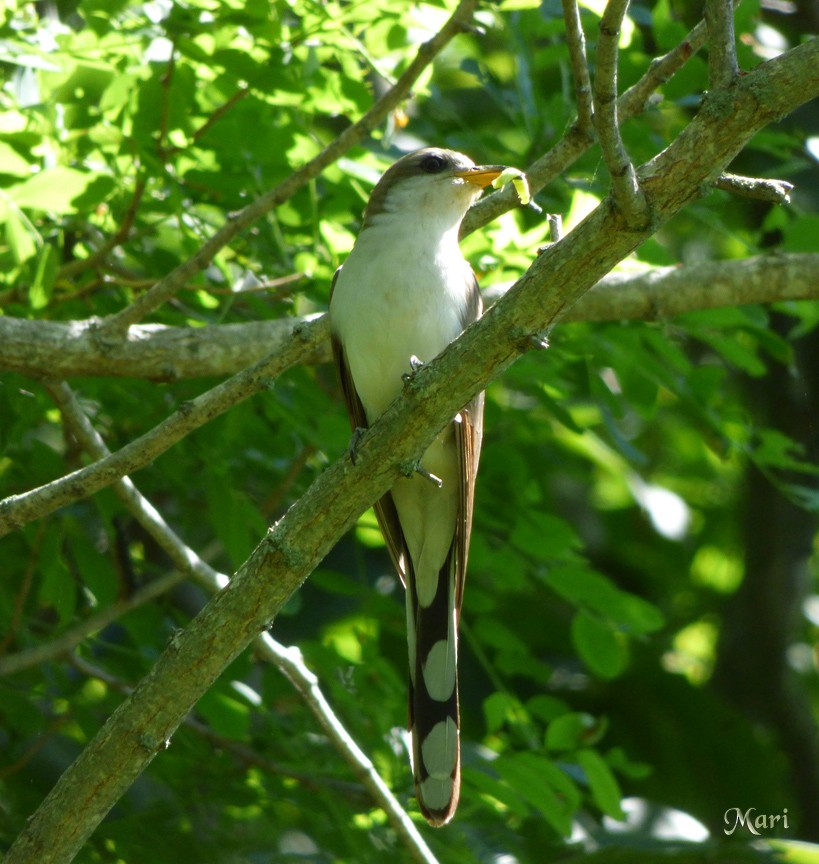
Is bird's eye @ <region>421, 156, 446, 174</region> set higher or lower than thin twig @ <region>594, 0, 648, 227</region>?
higher

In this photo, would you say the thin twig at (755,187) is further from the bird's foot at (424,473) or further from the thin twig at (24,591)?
the thin twig at (24,591)

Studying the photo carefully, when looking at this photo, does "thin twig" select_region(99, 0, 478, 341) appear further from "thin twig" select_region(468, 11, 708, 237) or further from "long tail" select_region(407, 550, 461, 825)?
"long tail" select_region(407, 550, 461, 825)

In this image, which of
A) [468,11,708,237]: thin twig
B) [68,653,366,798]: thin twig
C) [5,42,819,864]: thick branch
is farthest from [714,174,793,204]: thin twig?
[68,653,366,798]: thin twig

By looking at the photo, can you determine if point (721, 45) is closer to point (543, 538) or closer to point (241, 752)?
point (543, 538)

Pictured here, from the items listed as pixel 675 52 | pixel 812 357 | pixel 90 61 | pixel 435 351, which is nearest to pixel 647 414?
pixel 435 351

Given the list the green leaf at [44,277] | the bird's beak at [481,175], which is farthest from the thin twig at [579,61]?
the green leaf at [44,277]

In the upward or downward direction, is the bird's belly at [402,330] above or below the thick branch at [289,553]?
above

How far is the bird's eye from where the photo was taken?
4.55 metres

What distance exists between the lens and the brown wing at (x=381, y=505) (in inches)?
172

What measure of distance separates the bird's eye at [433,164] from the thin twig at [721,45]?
80.8 inches

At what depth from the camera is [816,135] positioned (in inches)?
223

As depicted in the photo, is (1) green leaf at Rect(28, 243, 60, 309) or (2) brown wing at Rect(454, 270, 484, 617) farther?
(2) brown wing at Rect(454, 270, 484, 617)

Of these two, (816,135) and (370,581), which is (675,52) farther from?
(370,581)

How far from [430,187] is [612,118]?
6.56ft
